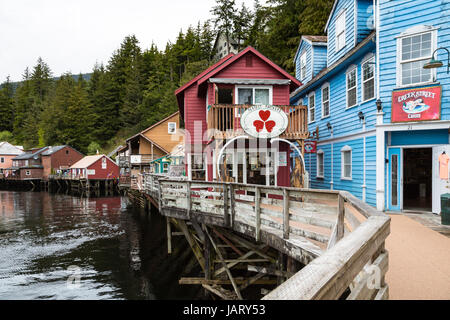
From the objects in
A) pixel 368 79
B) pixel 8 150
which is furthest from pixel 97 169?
pixel 368 79

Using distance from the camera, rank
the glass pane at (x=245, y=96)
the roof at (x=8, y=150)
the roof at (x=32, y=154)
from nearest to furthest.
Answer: the glass pane at (x=245, y=96), the roof at (x=32, y=154), the roof at (x=8, y=150)

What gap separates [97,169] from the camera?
5347 cm

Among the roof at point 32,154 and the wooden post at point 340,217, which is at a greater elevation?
the roof at point 32,154

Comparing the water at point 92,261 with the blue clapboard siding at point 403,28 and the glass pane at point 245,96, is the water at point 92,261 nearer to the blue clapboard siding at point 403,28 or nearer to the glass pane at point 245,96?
the glass pane at point 245,96

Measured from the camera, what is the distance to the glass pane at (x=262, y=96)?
14.7m

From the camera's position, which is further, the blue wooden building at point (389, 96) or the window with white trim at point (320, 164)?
the window with white trim at point (320, 164)

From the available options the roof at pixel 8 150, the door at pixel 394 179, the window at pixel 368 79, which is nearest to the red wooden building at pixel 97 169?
the roof at pixel 8 150

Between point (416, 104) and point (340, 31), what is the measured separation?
259 inches

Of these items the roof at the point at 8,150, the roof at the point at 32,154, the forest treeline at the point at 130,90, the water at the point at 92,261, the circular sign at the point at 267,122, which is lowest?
the water at the point at 92,261

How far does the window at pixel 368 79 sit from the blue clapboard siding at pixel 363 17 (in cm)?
173

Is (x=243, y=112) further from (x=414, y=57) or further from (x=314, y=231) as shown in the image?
(x=314, y=231)

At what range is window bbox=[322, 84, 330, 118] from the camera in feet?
54.5
